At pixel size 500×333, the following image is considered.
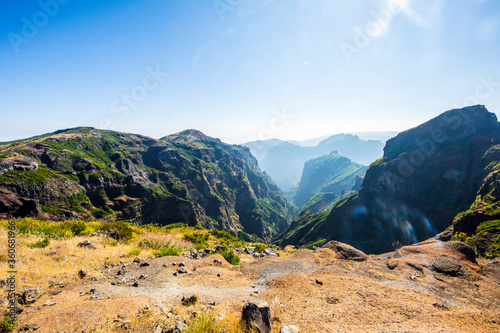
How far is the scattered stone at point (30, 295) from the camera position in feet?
24.4

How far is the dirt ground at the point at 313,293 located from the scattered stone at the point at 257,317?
65cm

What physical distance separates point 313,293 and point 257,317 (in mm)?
3607

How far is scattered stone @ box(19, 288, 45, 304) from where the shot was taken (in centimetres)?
744

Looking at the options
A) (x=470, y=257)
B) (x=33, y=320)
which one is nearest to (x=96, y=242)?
(x=33, y=320)

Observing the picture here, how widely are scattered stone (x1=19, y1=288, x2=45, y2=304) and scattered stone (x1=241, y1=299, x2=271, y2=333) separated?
8.09 metres

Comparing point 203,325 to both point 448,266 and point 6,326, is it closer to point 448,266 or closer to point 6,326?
point 6,326

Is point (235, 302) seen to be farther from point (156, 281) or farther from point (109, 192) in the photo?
point (109, 192)

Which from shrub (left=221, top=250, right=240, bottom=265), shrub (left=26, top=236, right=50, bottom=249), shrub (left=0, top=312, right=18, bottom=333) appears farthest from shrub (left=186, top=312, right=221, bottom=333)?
shrub (left=26, top=236, right=50, bottom=249)

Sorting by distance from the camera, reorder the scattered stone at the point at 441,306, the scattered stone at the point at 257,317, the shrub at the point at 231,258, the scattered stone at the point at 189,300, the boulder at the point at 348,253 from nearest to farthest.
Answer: the scattered stone at the point at 257,317 < the scattered stone at the point at 441,306 < the scattered stone at the point at 189,300 < the boulder at the point at 348,253 < the shrub at the point at 231,258

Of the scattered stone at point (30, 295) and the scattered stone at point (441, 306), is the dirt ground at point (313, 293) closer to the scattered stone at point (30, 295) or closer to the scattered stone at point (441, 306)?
the scattered stone at point (441, 306)

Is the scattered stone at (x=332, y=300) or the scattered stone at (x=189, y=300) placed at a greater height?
the scattered stone at (x=189, y=300)

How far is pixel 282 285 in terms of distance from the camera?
945cm

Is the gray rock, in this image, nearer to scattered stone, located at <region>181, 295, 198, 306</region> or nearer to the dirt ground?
the dirt ground

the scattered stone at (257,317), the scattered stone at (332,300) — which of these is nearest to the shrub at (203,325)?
the scattered stone at (257,317)
